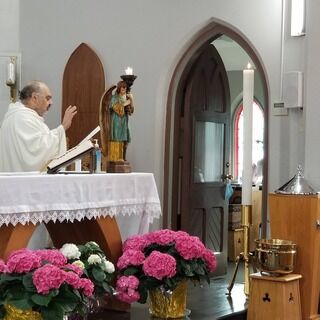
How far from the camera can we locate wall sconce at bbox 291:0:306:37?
5746 mm

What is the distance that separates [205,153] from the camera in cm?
728

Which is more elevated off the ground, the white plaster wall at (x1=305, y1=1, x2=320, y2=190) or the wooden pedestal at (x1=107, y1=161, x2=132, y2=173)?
the white plaster wall at (x1=305, y1=1, x2=320, y2=190)

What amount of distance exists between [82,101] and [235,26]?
5.60 ft

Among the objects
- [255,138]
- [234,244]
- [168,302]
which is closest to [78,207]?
[168,302]

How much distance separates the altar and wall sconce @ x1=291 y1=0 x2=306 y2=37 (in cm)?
180

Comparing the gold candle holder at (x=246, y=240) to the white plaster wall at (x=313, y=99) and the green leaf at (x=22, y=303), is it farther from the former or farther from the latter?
the green leaf at (x=22, y=303)

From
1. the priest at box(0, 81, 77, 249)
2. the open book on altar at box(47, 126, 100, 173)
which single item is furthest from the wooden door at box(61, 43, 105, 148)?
the open book on altar at box(47, 126, 100, 173)

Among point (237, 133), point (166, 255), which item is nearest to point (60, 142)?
point (166, 255)

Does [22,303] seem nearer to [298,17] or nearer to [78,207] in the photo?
[78,207]

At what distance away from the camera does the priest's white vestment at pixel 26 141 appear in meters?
5.16

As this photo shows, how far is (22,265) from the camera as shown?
11.8 ft

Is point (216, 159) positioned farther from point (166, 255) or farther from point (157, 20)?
point (166, 255)

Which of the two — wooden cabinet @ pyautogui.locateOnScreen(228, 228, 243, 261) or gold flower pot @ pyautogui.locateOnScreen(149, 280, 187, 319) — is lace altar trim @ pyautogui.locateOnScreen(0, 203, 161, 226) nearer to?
gold flower pot @ pyautogui.locateOnScreen(149, 280, 187, 319)

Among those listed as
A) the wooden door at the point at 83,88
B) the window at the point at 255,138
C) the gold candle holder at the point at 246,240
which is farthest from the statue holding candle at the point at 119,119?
the window at the point at 255,138
